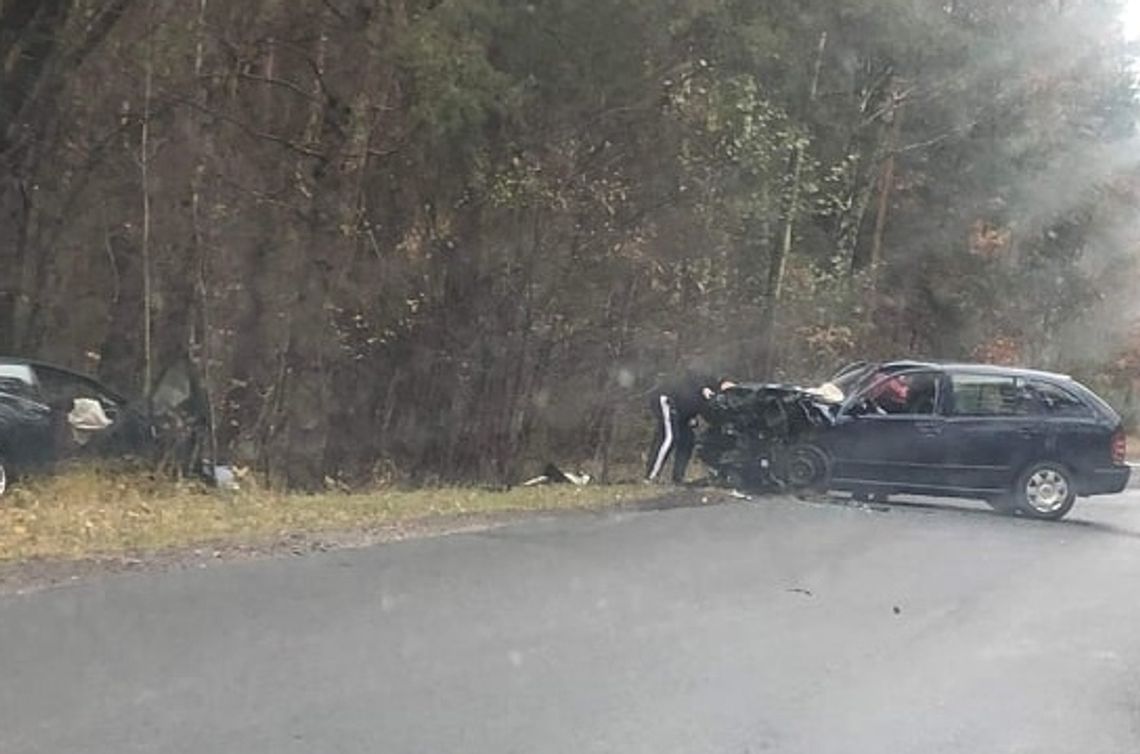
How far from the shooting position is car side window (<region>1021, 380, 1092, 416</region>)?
1836 centimetres

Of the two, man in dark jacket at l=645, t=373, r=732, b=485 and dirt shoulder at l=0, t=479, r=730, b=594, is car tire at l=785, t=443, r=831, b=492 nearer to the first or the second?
dirt shoulder at l=0, t=479, r=730, b=594

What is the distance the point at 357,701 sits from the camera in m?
7.52

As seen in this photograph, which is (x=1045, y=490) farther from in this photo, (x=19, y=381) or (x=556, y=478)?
(x=19, y=381)

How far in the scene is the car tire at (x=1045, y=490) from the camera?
18.2 metres

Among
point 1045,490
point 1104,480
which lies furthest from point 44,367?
point 1104,480

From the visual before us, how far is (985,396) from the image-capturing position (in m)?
18.4

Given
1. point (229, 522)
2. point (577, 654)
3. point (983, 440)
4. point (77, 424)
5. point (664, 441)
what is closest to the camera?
point (577, 654)

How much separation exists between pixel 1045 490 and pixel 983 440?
96 centimetres

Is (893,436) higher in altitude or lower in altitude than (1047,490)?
higher

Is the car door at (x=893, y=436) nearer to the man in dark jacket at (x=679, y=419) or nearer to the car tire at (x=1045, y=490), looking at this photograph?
the car tire at (x=1045, y=490)

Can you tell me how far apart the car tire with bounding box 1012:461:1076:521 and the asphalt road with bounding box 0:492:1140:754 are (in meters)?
4.70

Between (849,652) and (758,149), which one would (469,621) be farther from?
(758,149)

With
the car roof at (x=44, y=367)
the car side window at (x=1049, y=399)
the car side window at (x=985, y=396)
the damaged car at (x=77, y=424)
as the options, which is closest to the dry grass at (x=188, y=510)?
the damaged car at (x=77, y=424)

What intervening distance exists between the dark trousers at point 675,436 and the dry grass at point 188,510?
814 mm
